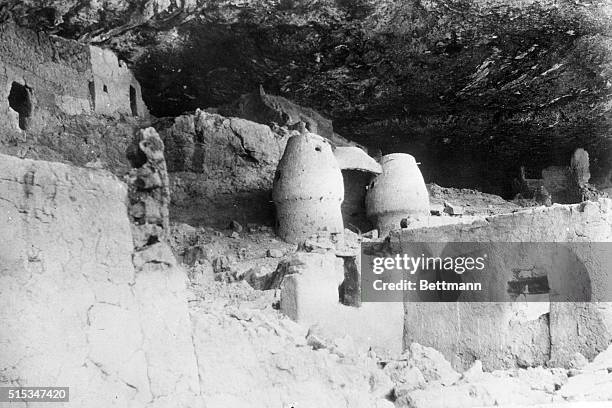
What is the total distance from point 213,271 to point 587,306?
11.2ft

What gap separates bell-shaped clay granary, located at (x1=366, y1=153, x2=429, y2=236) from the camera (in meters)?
7.97

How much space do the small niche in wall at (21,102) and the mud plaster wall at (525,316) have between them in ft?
16.0

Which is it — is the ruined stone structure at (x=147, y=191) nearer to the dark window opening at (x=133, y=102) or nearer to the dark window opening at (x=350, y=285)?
the dark window opening at (x=350, y=285)

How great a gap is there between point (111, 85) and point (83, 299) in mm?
6924

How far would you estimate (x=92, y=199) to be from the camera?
7.89 ft

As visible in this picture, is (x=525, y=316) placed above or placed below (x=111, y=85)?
below

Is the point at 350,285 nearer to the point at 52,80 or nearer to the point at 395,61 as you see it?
the point at 395,61

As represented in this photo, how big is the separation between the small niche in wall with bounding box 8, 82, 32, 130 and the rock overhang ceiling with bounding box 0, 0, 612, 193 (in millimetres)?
770

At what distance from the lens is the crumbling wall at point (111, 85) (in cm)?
840

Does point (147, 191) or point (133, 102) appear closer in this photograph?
point (147, 191)

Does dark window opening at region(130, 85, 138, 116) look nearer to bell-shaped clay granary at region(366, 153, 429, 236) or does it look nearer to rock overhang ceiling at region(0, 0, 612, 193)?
rock overhang ceiling at region(0, 0, 612, 193)

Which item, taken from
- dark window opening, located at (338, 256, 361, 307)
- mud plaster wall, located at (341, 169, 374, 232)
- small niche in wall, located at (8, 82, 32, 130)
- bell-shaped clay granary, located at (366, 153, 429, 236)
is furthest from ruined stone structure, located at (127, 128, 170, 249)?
mud plaster wall, located at (341, 169, 374, 232)

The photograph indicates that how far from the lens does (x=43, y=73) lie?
776 centimetres

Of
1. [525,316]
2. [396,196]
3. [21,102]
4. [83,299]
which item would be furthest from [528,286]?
[21,102]
